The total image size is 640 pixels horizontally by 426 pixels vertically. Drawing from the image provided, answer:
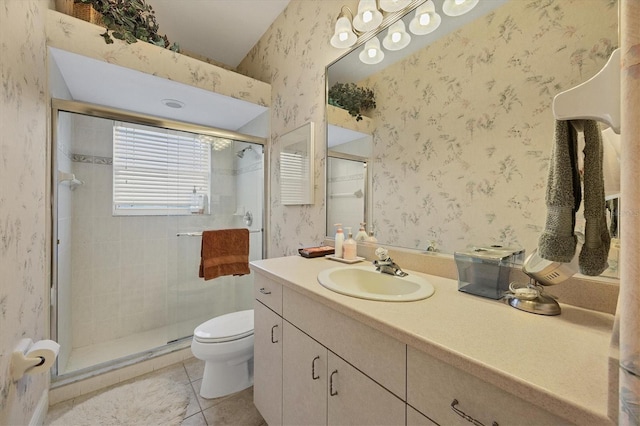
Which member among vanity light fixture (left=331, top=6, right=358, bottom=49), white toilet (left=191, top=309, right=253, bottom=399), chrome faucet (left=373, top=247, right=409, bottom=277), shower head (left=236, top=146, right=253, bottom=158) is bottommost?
white toilet (left=191, top=309, right=253, bottom=399)

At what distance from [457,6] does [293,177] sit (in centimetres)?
128

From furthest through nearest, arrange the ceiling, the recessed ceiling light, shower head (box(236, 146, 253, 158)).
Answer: shower head (box(236, 146, 253, 158)), the recessed ceiling light, the ceiling

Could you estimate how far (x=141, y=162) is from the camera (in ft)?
7.09

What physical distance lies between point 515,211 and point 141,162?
2.55 m

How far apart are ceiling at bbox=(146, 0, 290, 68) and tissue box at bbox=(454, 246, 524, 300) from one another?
2.17 meters

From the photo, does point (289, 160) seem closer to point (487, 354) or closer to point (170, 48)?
point (170, 48)

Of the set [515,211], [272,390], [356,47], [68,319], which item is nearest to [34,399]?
[68,319]

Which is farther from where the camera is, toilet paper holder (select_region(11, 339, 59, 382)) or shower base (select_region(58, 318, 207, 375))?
shower base (select_region(58, 318, 207, 375))

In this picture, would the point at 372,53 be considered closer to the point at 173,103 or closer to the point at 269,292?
the point at 269,292

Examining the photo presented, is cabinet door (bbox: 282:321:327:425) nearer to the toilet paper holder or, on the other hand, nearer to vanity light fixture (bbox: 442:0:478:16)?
the toilet paper holder

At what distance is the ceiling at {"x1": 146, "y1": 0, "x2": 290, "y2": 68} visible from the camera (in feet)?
6.27

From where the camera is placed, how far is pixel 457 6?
3.45 feet

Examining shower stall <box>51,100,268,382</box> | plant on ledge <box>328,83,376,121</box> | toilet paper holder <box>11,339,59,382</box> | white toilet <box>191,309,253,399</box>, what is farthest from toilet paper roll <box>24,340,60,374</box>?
plant on ledge <box>328,83,376,121</box>

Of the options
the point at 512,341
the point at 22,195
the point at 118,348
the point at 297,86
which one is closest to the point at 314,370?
the point at 512,341
